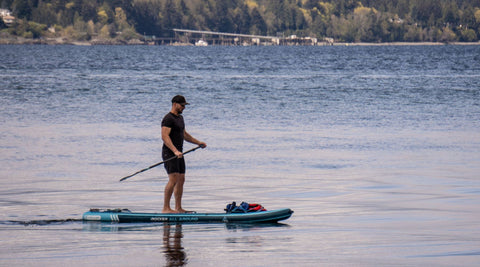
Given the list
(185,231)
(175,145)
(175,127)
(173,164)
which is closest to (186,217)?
(185,231)

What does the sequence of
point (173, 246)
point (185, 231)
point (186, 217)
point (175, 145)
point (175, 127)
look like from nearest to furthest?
1. point (173, 246)
2. point (185, 231)
3. point (186, 217)
4. point (175, 127)
5. point (175, 145)

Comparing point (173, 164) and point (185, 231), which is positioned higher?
point (173, 164)

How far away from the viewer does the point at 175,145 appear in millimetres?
12438

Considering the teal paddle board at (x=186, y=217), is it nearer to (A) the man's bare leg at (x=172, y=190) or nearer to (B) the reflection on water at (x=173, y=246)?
(B) the reflection on water at (x=173, y=246)

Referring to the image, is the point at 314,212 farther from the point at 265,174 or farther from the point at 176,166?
the point at 265,174

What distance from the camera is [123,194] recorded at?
48.5ft

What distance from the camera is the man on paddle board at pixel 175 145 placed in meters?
12.3

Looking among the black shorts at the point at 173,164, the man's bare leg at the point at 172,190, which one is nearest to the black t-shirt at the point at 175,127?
the black shorts at the point at 173,164

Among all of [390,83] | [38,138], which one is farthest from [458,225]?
[390,83]

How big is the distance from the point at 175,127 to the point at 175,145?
29 centimetres

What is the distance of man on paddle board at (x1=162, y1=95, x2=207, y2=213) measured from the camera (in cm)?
1226

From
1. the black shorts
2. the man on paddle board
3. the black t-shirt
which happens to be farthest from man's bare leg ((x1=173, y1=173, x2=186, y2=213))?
the black t-shirt

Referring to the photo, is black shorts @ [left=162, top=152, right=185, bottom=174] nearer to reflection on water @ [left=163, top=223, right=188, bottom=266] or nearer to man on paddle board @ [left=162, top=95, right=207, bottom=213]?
man on paddle board @ [left=162, top=95, right=207, bottom=213]

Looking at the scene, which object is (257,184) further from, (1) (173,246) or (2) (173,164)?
(1) (173,246)
